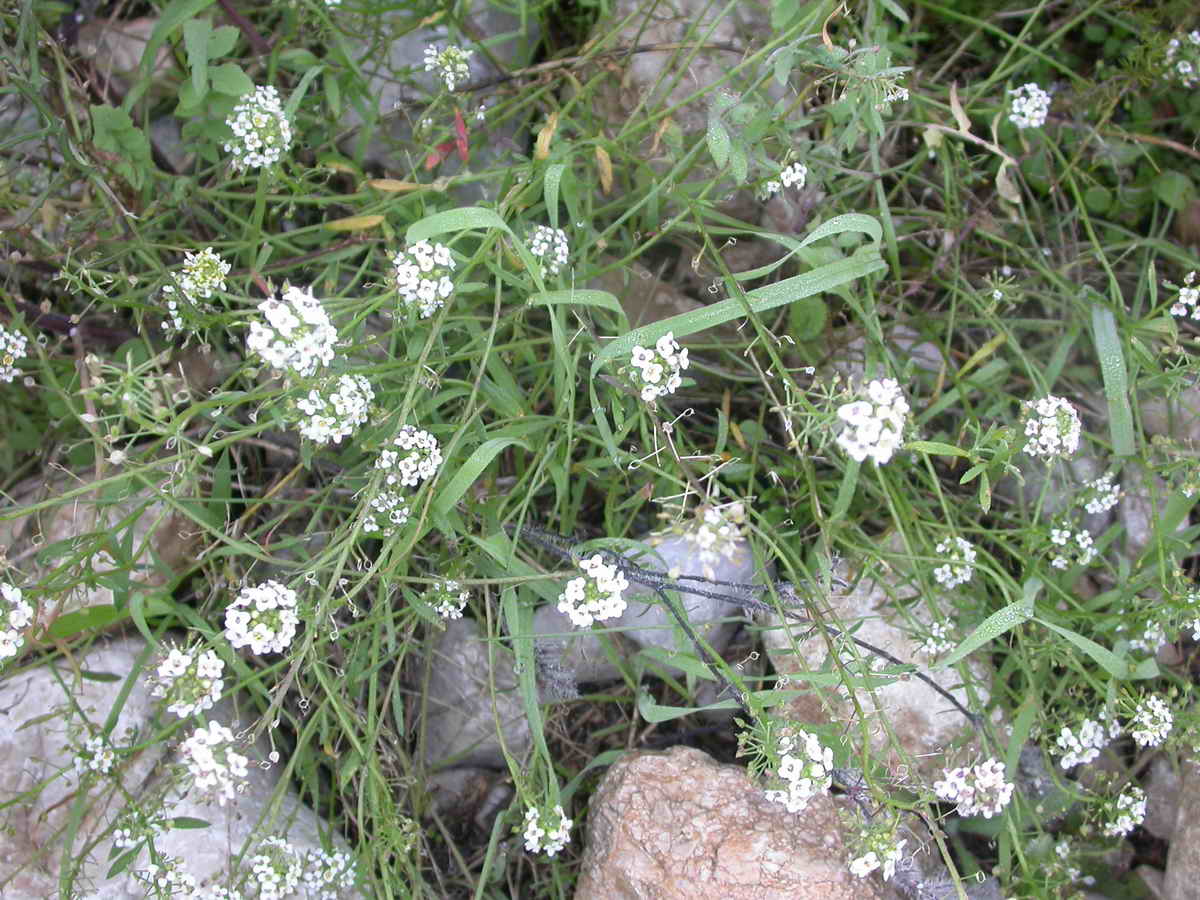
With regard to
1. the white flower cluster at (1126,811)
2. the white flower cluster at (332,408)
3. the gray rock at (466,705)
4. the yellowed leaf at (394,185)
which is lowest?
the gray rock at (466,705)

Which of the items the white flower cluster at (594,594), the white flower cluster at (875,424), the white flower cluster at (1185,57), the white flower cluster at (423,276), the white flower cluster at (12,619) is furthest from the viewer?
the white flower cluster at (1185,57)

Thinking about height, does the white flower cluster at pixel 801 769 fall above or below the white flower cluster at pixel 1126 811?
above

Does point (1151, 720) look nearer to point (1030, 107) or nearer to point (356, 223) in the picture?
point (1030, 107)

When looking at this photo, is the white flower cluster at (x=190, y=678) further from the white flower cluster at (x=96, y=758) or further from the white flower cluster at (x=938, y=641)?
the white flower cluster at (x=938, y=641)

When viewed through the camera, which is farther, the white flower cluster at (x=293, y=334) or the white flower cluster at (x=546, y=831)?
the white flower cluster at (x=546, y=831)

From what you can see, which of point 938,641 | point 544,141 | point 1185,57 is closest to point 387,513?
point 544,141

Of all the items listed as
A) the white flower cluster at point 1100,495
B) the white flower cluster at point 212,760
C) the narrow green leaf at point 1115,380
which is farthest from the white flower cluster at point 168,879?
the narrow green leaf at point 1115,380

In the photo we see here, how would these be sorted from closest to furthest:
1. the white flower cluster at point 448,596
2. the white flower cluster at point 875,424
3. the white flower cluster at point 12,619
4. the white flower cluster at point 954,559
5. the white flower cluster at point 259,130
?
the white flower cluster at point 875,424, the white flower cluster at point 12,619, the white flower cluster at point 448,596, the white flower cluster at point 259,130, the white flower cluster at point 954,559

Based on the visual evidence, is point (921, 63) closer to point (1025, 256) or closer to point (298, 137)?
point (1025, 256)
